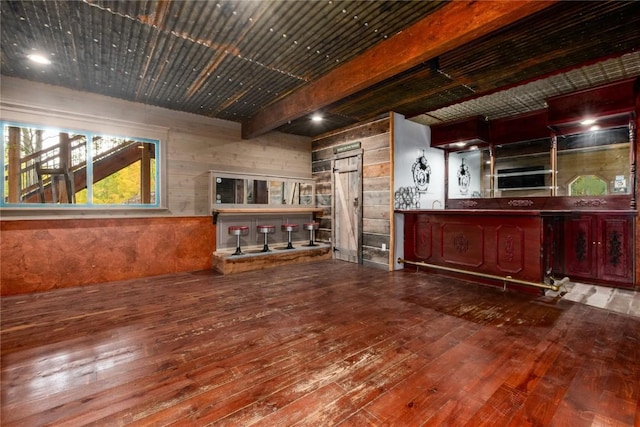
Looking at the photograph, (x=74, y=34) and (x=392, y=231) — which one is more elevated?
(x=74, y=34)

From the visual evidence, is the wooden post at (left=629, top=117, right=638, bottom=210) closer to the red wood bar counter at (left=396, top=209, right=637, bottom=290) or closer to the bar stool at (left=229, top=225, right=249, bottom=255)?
the red wood bar counter at (left=396, top=209, right=637, bottom=290)

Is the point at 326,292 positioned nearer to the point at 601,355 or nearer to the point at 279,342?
the point at 279,342

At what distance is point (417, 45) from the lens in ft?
8.73

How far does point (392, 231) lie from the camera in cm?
510

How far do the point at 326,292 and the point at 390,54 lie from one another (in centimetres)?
290

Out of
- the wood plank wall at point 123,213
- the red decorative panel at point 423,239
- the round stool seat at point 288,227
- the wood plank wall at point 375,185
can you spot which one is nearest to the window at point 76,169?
the wood plank wall at point 123,213

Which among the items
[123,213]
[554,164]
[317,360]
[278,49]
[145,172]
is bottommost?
[317,360]

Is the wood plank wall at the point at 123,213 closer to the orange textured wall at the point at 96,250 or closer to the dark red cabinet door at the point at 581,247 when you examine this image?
the orange textured wall at the point at 96,250

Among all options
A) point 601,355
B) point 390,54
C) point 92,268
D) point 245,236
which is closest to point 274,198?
point 245,236

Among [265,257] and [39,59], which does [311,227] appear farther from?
[39,59]

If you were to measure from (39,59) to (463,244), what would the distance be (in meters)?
6.11

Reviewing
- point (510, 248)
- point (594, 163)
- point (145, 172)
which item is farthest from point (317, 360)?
point (594, 163)

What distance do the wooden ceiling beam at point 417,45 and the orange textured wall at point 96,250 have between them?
2.98m

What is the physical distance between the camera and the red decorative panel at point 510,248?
12.5 ft
